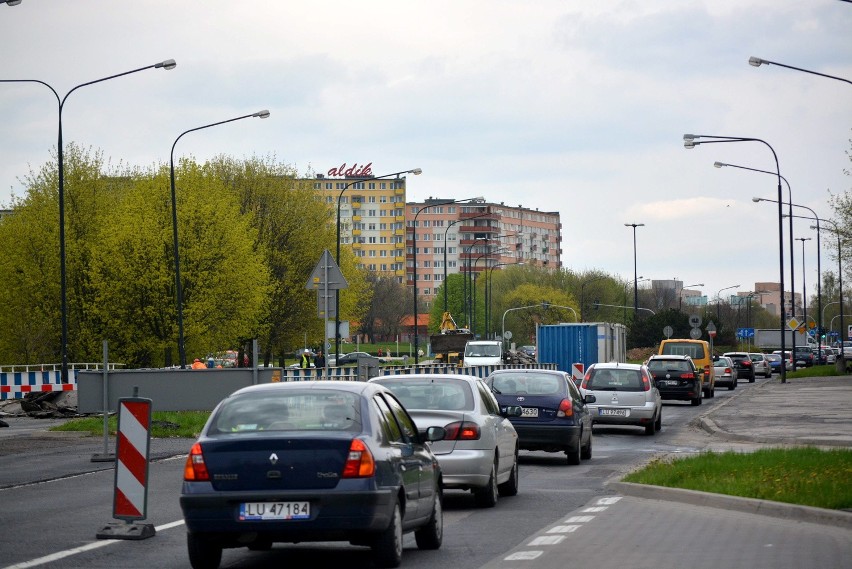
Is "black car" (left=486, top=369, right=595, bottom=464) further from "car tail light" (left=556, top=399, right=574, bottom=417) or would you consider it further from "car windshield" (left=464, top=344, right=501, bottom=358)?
"car windshield" (left=464, top=344, right=501, bottom=358)

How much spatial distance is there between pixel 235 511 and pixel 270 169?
223ft

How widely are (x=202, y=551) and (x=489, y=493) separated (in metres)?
5.76

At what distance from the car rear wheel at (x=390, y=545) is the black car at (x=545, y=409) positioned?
11.9 m

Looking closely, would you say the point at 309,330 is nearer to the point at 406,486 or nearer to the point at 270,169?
the point at 270,169

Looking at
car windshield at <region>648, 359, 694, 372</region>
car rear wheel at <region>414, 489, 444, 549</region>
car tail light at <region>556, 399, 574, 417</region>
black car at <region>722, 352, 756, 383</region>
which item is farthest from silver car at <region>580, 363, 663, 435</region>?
black car at <region>722, 352, 756, 383</region>

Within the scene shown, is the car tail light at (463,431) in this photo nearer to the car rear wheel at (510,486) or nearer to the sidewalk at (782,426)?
the car rear wheel at (510,486)

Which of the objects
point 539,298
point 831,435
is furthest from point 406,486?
point 539,298

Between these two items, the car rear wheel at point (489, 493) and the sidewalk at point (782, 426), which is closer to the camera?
the sidewalk at point (782, 426)

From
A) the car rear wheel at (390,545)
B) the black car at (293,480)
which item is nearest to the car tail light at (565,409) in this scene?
the black car at (293,480)

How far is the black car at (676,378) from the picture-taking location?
46344mm

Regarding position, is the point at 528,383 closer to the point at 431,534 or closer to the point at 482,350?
the point at 431,534

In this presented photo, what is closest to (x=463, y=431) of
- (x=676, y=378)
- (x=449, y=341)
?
(x=676, y=378)

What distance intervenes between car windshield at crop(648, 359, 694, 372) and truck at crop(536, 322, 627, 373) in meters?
2.72

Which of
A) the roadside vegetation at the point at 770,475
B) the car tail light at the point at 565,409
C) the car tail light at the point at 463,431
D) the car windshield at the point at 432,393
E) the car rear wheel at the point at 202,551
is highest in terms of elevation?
the car windshield at the point at 432,393
